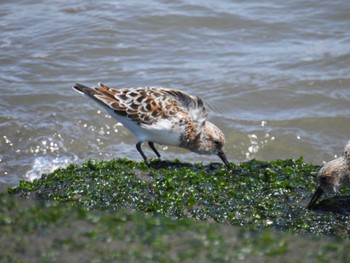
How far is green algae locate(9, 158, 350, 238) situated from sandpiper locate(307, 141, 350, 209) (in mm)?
142

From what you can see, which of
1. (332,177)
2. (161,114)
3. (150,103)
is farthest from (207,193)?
(150,103)

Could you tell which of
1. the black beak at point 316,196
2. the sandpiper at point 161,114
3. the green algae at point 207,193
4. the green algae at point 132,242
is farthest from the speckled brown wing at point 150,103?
the green algae at point 132,242

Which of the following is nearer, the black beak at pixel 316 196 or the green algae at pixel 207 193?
the green algae at pixel 207 193

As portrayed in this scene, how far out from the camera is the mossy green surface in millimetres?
4820

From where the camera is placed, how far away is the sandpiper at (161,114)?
28.0 feet

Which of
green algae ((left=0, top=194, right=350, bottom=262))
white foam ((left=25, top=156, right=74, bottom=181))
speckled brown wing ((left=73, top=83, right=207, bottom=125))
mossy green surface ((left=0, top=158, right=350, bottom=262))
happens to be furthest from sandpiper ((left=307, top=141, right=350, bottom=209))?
white foam ((left=25, top=156, right=74, bottom=181))

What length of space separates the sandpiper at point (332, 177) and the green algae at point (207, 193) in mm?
142

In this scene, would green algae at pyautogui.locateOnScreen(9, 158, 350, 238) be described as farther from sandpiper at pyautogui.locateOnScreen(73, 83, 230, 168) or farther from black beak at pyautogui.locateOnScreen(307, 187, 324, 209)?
sandpiper at pyautogui.locateOnScreen(73, 83, 230, 168)

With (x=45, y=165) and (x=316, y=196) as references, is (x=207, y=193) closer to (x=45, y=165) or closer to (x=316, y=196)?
(x=316, y=196)

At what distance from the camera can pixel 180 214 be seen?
636 centimetres

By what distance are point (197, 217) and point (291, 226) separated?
2.70ft

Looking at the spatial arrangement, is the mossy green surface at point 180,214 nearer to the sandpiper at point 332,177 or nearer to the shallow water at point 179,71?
the sandpiper at point 332,177

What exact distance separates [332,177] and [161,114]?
8.40 ft

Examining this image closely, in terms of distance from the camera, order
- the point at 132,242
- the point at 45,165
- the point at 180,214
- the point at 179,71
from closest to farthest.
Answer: the point at 132,242, the point at 180,214, the point at 45,165, the point at 179,71
